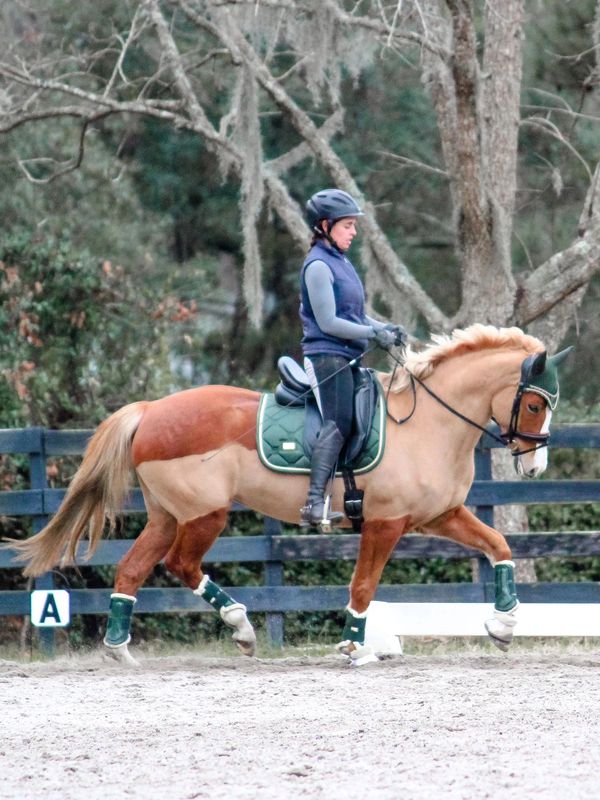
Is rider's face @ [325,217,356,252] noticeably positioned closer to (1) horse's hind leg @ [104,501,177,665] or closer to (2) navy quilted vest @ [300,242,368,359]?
(2) navy quilted vest @ [300,242,368,359]

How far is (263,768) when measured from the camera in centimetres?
457

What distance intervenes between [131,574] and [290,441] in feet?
3.69

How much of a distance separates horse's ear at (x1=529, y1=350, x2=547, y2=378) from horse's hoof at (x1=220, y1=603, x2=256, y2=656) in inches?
76.8

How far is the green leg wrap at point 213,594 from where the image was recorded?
282 inches

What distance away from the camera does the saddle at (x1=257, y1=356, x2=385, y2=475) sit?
6.84m

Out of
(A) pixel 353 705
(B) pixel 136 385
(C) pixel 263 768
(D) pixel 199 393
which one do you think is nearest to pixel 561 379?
(B) pixel 136 385

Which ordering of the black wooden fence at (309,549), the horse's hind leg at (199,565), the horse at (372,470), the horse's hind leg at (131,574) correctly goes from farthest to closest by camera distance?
the black wooden fence at (309,549)
the horse's hind leg at (131,574)
the horse's hind leg at (199,565)
the horse at (372,470)

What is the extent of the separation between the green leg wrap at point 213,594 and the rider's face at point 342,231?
1904 millimetres

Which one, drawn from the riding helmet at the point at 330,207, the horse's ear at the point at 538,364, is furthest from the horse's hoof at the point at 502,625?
the riding helmet at the point at 330,207

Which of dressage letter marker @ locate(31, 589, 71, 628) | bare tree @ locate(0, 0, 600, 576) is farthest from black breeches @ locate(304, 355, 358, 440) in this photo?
bare tree @ locate(0, 0, 600, 576)

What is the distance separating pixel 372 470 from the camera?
22.6ft

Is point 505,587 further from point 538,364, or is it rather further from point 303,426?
point 303,426

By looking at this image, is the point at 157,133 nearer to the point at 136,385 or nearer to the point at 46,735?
the point at 136,385

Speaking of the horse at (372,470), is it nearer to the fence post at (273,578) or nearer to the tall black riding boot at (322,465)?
the tall black riding boot at (322,465)
